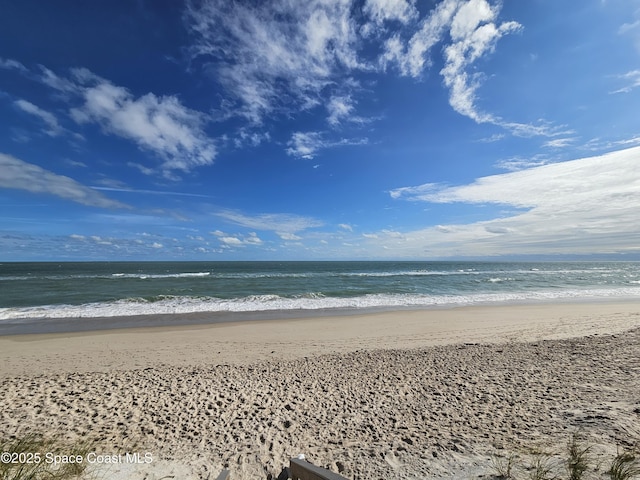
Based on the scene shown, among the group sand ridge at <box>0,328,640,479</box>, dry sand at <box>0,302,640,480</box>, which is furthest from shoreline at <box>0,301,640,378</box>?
sand ridge at <box>0,328,640,479</box>

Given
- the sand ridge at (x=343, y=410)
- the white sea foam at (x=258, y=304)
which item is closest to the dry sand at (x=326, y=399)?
the sand ridge at (x=343, y=410)

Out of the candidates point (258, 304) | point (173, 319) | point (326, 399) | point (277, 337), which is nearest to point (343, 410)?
point (326, 399)

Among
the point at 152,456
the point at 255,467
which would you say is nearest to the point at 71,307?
the point at 152,456

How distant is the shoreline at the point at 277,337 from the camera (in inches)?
302

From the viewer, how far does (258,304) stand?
17.2 meters

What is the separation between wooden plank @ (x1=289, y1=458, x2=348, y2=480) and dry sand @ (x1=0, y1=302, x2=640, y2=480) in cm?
53

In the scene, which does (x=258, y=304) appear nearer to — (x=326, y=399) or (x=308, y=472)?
(x=326, y=399)

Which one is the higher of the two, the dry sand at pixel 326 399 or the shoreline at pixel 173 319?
the dry sand at pixel 326 399

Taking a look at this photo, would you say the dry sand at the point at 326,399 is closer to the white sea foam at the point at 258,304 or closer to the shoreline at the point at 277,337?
the shoreline at the point at 277,337

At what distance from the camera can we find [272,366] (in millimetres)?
6938

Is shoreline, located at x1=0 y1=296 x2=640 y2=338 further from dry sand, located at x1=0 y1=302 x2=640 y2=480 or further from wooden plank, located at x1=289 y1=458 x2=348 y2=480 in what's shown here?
wooden plank, located at x1=289 y1=458 x2=348 y2=480

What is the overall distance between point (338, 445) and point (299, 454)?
54 cm

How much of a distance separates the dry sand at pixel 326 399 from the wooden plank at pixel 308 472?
53cm

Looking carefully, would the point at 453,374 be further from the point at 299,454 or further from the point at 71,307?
the point at 71,307
